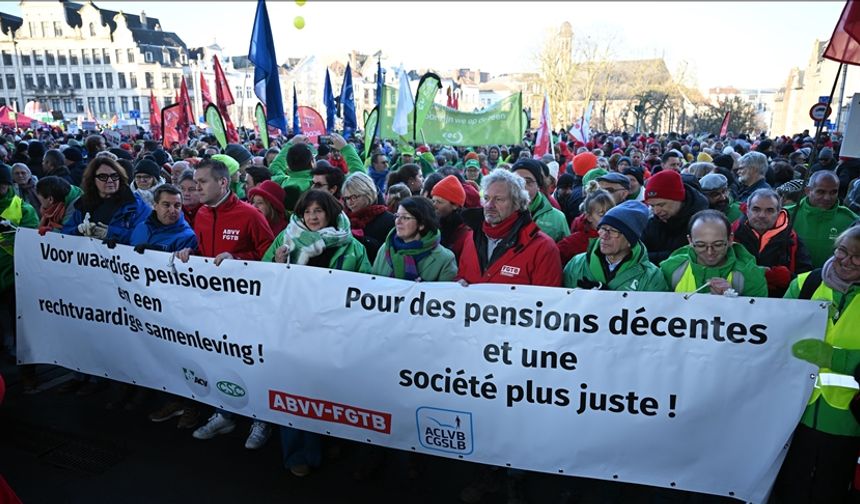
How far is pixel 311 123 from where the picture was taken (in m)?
16.6

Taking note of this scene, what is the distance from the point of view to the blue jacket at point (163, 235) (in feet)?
13.9

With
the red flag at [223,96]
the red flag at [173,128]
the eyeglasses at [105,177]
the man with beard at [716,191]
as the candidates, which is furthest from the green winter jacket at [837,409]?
the red flag at [173,128]

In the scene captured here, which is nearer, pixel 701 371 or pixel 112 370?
pixel 701 371

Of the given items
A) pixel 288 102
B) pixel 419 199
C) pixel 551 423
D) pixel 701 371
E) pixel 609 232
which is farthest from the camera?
pixel 288 102

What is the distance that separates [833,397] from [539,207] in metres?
2.65

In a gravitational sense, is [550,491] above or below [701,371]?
below

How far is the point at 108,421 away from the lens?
451 cm

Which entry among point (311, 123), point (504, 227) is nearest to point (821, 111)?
point (504, 227)

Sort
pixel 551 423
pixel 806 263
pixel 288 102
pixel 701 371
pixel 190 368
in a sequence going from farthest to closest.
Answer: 1. pixel 288 102
2. pixel 806 263
3. pixel 190 368
4. pixel 551 423
5. pixel 701 371

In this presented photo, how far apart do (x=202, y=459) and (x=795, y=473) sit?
3544 millimetres

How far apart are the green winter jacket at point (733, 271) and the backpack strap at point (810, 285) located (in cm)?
17

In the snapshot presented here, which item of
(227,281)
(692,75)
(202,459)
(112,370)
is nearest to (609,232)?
(227,281)

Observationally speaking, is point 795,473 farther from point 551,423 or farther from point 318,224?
point 318,224

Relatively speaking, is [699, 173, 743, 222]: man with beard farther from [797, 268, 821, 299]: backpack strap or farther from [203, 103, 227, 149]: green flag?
[203, 103, 227, 149]: green flag
